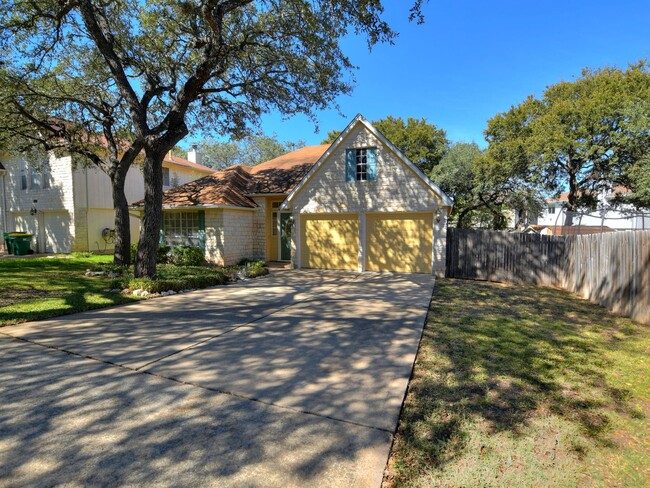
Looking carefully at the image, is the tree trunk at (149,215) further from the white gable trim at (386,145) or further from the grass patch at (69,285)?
the white gable trim at (386,145)

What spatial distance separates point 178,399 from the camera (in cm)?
353

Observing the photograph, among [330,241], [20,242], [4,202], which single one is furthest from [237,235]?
[4,202]

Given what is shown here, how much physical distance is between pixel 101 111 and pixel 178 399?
12.9 m

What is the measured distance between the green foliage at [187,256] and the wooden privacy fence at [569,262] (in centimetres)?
998

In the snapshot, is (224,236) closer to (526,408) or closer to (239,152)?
(526,408)

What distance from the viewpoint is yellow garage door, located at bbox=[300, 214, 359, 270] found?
46.6 feet

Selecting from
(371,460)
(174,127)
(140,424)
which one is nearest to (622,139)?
(174,127)

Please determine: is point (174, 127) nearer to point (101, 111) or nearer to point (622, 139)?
point (101, 111)

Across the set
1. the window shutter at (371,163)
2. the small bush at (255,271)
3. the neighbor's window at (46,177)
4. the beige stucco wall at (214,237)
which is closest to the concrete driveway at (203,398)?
the small bush at (255,271)

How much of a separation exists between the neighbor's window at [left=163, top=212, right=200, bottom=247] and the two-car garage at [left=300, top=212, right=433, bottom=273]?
4.88 metres

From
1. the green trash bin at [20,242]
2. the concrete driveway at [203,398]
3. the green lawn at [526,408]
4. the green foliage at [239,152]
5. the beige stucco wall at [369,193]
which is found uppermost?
the green foliage at [239,152]

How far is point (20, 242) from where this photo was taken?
18781mm

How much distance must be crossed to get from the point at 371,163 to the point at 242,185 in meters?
6.98

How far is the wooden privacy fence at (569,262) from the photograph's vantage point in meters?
6.84
